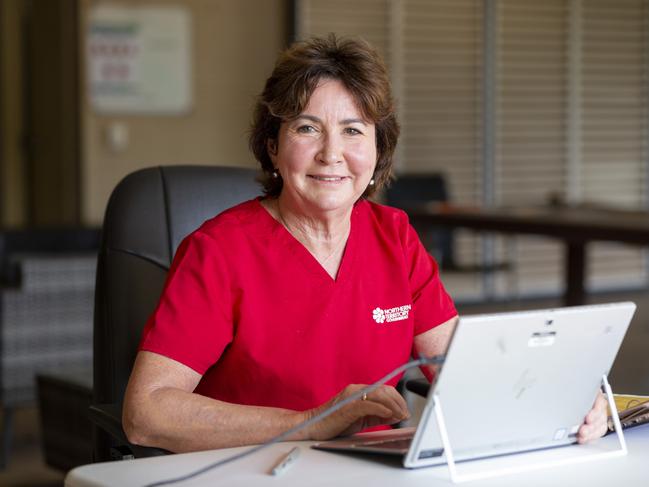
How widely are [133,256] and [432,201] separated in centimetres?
455

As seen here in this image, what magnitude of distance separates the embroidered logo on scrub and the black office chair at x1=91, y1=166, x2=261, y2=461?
0.54m

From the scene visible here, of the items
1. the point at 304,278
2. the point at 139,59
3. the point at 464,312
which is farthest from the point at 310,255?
the point at 464,312

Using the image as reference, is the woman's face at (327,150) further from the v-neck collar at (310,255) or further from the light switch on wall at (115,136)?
the light switch on wall at (115,136)

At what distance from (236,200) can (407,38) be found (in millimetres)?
5230

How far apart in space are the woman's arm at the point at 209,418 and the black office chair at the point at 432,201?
4760 millimetres

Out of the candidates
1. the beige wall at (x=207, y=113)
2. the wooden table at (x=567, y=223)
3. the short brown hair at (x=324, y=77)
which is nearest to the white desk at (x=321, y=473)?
the short brown hair at (x=324, y=77)

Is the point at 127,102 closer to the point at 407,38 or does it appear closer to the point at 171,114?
the point at 171,114

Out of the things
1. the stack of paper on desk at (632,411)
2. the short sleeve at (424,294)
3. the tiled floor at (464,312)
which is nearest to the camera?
the stack of paper on desk at (632,411)

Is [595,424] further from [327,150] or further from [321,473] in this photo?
[327,150]

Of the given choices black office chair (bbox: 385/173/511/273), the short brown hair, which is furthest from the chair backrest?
the short brown hair

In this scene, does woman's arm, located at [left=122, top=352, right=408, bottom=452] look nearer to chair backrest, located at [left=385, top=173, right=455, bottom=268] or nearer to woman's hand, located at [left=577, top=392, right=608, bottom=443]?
woman's hand, located at [left=577, top=392, right=608, bottom=443]

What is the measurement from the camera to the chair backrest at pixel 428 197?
652 centimetres

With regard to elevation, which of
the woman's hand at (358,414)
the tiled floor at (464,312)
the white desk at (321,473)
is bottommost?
the tiled floor at (464,312)

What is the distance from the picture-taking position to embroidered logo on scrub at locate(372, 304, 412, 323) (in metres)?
1.97
